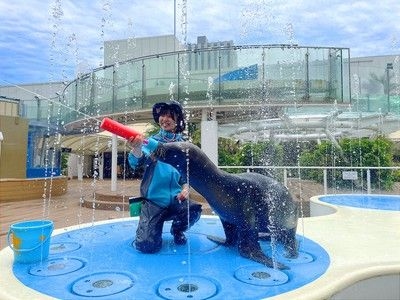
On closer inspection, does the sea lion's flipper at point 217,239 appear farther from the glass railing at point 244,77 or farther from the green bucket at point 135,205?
the glass railing at point 244,77

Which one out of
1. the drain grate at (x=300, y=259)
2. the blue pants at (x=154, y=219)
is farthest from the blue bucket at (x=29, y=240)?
the drain grate at (x=300, y=259)

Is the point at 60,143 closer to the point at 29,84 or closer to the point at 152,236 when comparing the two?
the point at 29,84

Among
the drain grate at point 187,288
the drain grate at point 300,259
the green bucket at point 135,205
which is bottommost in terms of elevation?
the drain grate at point 187,288

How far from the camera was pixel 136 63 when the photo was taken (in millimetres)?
13883

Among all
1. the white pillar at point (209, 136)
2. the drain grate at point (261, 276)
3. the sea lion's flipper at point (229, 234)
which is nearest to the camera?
the drain grate at point (261, 276)

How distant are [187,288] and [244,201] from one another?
111 centimetres

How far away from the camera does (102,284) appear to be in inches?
115

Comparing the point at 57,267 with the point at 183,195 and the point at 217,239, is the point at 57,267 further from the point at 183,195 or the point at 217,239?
the point at 217,239

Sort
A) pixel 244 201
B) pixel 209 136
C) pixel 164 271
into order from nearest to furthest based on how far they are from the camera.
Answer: pixel 164 271 → pixel 244 201 → pixel 209 136

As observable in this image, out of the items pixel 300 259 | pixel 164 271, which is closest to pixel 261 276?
pixel 300 259

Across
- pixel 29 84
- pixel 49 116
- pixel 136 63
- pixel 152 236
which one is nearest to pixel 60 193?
pixel 49 116

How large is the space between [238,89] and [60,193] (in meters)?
11.4

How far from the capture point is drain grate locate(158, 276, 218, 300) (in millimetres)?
2658

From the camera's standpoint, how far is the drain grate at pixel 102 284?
2744 mm
